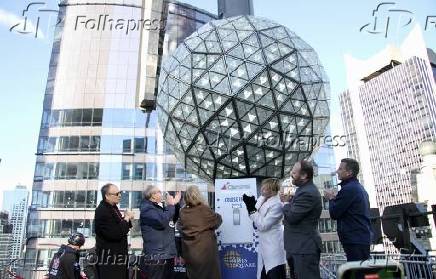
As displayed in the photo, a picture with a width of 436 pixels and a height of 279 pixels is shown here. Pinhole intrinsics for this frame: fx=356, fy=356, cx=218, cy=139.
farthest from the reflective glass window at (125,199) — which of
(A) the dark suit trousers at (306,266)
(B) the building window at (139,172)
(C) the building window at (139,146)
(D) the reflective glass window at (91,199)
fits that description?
(A) the dark suit trousers at (306,266)

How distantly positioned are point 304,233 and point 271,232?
0.80 m

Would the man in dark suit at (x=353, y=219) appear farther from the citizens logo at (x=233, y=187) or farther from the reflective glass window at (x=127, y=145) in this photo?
the reflective glass window at (x=127, y=145)

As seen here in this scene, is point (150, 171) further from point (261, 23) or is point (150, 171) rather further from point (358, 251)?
point (358, 251)

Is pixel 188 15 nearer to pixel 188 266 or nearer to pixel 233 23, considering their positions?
pixel 233 23

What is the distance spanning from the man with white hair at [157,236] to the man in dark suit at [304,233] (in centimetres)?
202

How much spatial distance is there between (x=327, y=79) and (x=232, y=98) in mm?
2529

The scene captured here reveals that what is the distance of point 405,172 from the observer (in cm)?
9269

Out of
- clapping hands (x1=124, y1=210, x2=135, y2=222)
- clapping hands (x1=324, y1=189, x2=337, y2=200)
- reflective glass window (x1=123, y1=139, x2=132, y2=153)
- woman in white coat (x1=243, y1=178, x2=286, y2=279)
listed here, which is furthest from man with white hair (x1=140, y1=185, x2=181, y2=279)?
reflective glass window (x1=123, y1=139, x2=132, y2=153)

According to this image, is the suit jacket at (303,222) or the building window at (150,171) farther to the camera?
the building window at (150,171)

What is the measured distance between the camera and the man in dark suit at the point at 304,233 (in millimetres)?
4176

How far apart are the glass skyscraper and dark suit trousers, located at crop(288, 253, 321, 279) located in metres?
31.6

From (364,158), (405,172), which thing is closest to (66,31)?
(405,172)

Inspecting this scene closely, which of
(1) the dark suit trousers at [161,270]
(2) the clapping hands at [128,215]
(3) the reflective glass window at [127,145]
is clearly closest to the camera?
(2) the clapping hands at [128,215]

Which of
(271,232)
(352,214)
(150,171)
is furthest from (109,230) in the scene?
(150,171)
